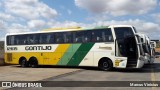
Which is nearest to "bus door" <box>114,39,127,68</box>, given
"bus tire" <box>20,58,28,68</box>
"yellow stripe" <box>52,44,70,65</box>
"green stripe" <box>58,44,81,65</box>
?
"green stripe" <box>58,44,81,65</box>

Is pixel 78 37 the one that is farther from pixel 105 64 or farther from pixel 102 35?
pixel 105 64

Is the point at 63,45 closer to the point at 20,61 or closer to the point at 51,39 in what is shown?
the point at 51,39

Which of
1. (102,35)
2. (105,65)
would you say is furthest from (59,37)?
(105,65)

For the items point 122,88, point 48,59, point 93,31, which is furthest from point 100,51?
point 122,88

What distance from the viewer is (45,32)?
25578 mm

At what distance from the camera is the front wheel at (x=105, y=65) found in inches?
862

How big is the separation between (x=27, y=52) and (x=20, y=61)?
3.93 ft

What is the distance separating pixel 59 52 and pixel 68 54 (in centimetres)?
87

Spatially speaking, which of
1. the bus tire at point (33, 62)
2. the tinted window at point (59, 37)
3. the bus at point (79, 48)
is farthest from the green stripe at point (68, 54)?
the bus tire at point (33, 62)

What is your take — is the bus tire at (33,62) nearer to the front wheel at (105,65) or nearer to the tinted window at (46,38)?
the tinted window at (46,38)

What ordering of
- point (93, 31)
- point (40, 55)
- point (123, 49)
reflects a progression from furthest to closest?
point (40, 55) < point (93, 31) < point (123, 49)

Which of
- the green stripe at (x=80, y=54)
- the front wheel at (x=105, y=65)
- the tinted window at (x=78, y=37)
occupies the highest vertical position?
the tinted window at (x=78, y=37)

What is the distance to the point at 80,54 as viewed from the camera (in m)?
23.5
